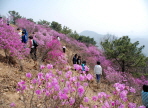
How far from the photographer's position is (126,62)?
35.3ft

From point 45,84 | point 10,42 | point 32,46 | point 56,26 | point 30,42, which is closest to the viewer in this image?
point 45,84

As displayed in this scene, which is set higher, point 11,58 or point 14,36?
point 14,36

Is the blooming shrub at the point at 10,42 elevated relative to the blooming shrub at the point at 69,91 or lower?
elevated

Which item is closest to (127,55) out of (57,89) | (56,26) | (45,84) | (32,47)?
(32,47)

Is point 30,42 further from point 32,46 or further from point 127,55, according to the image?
point 127,55

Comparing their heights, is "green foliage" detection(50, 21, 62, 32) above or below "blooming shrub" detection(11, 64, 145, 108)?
above

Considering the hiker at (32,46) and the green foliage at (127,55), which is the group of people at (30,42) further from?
the green foliage at (127,55)

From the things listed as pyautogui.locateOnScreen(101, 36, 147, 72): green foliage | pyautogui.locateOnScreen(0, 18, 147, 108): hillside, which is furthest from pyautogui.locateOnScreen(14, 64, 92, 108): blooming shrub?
pyautogui.locateOnScreen(101, 36, 147, 72): green foliage

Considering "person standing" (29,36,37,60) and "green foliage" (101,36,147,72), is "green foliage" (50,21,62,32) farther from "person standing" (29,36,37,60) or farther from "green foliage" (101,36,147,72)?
"person standing" (29,36,37,60)

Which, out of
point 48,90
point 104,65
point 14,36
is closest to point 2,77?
point 14,36

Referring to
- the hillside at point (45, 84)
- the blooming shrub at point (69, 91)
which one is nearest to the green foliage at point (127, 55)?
the hillside at point (45, 84)

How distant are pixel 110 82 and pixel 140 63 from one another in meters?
3.42

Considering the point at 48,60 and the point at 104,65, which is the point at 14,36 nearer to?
the point at 48,60

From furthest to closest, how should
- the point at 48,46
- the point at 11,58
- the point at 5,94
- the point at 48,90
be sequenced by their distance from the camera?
the point at 48,46, the point at 11,58, the point at 5,94, the point at 48,90
